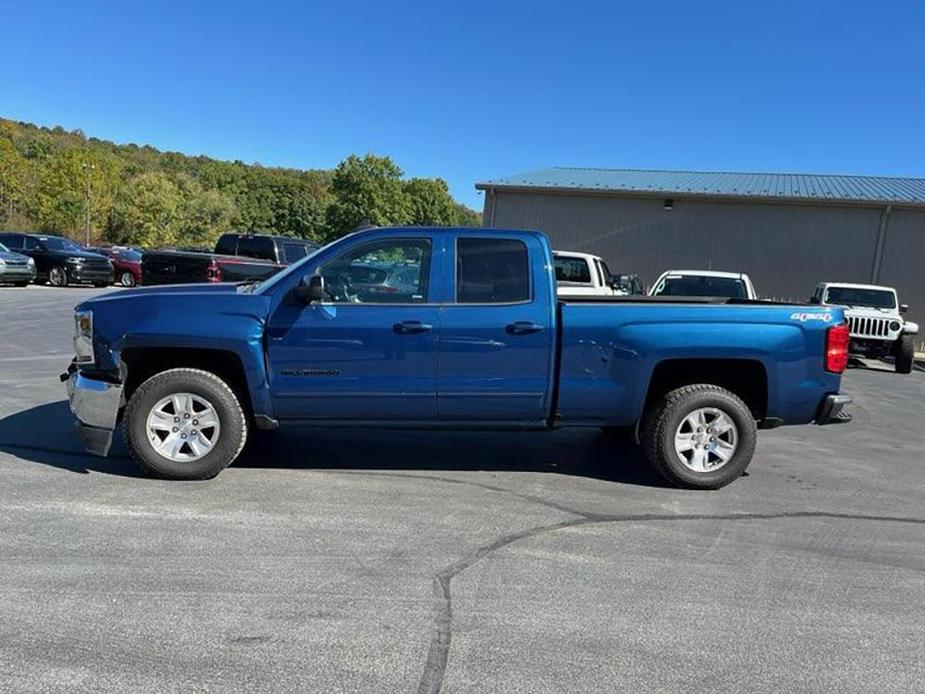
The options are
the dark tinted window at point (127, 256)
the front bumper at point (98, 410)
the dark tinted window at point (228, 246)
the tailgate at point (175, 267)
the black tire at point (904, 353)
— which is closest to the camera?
the front bumper at point (98, 410)

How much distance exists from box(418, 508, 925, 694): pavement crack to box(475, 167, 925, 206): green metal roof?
16.7m

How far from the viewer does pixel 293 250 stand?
750 inches

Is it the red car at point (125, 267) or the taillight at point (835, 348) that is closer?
the taillight at point (835, 348)

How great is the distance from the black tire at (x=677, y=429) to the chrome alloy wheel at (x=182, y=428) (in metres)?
3.26

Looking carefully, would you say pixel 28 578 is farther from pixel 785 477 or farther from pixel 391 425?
pixel 785 477

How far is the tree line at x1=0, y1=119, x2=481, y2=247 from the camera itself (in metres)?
56.2

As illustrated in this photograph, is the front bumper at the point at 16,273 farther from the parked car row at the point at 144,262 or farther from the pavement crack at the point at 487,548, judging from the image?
the pavement crack at the point at 487,548

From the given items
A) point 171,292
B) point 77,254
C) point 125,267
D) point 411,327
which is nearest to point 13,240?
point 77,254

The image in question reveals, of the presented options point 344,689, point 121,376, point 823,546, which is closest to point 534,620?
point 344,689

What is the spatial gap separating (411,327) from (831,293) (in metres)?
12.9

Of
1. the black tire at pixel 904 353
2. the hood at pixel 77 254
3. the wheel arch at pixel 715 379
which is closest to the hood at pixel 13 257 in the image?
the hood at pixel 77 254

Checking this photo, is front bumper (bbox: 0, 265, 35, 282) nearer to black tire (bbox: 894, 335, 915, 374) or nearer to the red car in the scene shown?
the red car

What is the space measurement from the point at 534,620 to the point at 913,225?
20.1 meters

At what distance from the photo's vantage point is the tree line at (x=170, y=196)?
56219 mm
